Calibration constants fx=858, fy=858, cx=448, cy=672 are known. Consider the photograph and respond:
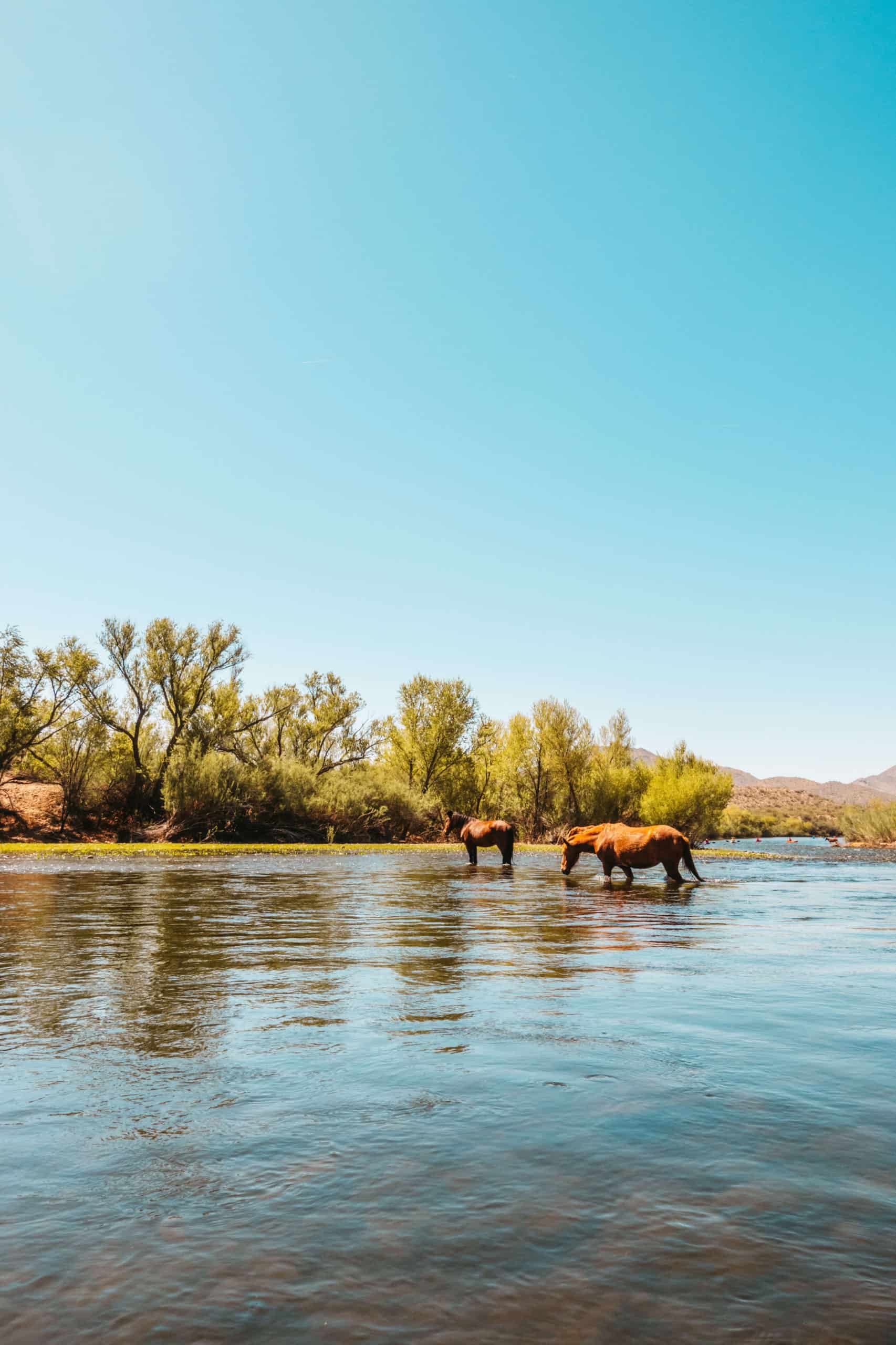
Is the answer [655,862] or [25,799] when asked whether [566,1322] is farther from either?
[25,799]

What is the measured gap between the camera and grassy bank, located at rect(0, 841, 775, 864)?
1612 inches

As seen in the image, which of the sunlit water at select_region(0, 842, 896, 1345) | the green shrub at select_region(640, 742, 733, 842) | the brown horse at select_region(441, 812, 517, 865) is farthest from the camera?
the green shrub at select_region(640, 742, 733, 842)

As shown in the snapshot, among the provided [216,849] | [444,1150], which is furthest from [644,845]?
[216,849]

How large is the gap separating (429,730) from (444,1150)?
249 feet

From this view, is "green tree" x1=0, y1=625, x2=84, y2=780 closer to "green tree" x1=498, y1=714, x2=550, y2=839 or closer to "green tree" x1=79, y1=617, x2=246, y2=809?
"green tree" x1=79, y1=617, x2=246, y2=809

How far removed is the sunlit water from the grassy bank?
31.6 metres

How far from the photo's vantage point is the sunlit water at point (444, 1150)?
328 centimetres

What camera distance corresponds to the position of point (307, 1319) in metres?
3.16

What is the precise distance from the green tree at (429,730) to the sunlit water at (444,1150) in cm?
6861

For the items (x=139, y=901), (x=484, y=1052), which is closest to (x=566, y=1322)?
(x=484, y=1052)

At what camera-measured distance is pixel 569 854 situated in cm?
3030

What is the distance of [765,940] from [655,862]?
13.0 m

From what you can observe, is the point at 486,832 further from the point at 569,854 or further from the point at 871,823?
the point at 871,823

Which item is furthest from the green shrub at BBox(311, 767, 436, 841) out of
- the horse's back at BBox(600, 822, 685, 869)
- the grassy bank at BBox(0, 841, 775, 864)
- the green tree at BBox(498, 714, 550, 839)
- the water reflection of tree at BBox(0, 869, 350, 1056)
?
the water reflection of tree at BBox(0, 869, 350, 1056)
